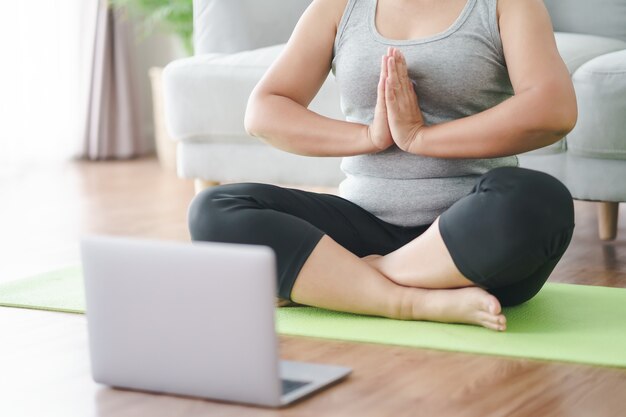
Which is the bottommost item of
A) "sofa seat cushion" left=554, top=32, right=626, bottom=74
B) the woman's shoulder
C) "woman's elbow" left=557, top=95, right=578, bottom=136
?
"sofa seat cushion" left=554, top=32, right=626, bottom=74

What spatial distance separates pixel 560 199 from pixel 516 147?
114mm

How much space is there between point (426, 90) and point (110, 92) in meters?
3.30

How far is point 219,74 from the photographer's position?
2.66m

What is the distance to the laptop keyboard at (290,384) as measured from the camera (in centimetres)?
129

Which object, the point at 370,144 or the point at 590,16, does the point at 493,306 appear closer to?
the point at 370,144

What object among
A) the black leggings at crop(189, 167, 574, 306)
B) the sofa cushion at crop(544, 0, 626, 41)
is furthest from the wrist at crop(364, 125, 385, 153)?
the sofa cushion at crop(544, 0, 626, 41)

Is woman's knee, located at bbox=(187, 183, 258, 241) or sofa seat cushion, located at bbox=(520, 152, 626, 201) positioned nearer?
woman's knee, located at bbox=(187, 183, 258, 241)

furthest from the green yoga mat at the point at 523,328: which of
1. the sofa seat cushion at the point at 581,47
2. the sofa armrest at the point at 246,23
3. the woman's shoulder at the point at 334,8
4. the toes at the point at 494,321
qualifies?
the sofa armrest at the point at 246,23

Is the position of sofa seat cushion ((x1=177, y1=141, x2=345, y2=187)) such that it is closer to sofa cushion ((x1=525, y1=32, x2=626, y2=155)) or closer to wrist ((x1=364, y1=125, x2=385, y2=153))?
sofa cushion ((x1=525, y1=32, x2=626, y2=155))

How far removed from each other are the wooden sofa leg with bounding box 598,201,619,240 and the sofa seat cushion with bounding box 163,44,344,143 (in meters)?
0.86

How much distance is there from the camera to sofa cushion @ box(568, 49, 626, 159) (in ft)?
7.04

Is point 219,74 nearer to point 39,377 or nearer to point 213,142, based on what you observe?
point 213,142

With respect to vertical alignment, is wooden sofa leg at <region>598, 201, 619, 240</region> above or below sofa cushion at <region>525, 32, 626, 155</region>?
below

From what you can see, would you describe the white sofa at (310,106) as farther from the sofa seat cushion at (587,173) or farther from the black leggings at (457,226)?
the black leggings at (457,226)
